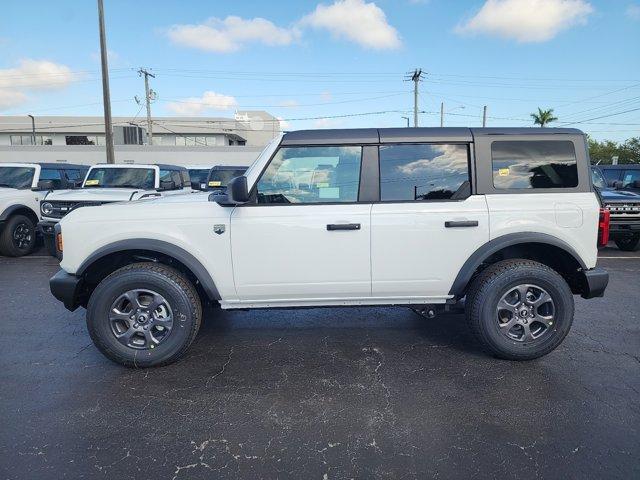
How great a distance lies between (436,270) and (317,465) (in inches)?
73.0

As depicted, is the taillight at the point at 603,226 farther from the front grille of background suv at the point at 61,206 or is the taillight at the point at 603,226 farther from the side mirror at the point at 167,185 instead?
the side mirror at the point at 167,185

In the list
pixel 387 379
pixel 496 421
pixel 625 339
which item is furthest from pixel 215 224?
pixel 625 339

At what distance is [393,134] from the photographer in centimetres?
376

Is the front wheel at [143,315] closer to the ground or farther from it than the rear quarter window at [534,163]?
closer to the ground

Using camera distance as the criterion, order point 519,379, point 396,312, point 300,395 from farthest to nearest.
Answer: point 396,312 → point 519,379 → point 300,395

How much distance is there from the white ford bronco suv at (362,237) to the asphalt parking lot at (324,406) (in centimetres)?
43

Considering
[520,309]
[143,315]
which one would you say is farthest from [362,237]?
[143,315]

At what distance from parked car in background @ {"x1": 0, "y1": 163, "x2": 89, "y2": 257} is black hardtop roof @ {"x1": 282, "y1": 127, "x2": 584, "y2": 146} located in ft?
24.7

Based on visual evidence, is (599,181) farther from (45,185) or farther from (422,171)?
(45,185)

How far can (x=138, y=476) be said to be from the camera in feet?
7.95

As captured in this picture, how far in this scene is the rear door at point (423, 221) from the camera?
12.0 ft

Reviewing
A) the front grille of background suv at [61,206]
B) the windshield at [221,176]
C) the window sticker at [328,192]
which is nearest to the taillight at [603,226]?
the window sticker at [328,192]

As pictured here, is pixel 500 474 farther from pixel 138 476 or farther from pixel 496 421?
pixel 138 476

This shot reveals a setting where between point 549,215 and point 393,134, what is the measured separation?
56.6 inches
